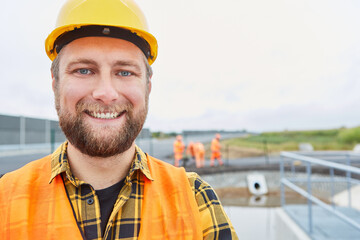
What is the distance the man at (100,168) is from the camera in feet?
3.35

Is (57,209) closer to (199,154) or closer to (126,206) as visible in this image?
(126,206)

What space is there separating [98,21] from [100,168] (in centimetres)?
63

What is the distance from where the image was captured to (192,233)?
105 cm

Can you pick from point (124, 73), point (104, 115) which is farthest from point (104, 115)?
point (124, 73)

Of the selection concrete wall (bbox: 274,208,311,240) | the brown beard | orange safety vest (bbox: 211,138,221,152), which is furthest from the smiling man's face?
orange safety vest (bbox: 211,138,221,152)

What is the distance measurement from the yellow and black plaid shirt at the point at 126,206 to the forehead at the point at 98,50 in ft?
1.48

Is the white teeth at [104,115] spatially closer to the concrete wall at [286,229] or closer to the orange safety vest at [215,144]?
the concrete wall at [286,229]

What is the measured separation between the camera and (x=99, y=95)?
1040 millimetres

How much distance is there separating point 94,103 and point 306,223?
4329 millimetres

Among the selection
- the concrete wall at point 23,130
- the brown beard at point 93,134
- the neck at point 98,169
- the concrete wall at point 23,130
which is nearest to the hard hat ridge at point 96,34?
the brown beard at point 93,134

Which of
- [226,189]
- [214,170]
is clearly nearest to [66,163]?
[226,189]

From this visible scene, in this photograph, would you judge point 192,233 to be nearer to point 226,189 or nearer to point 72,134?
point 72,134

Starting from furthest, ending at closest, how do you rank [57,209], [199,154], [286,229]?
[199,154]
[286,229]
[57,209]

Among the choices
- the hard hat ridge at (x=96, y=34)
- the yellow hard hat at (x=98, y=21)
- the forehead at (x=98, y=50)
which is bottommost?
the forehead at (x=98, y=50)
